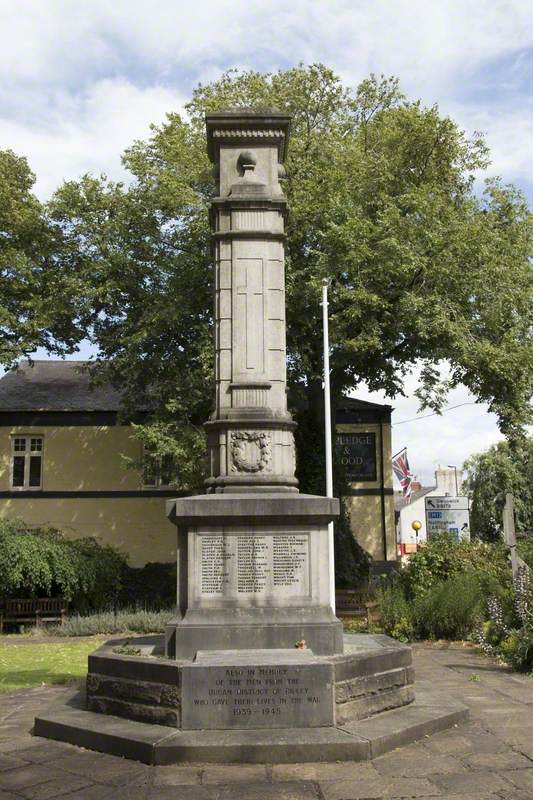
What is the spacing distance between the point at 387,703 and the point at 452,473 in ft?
197

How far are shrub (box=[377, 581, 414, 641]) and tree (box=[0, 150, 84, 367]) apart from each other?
12.9 metres

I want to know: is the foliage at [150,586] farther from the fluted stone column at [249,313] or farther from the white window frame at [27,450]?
the fluted stone column at [249,313]

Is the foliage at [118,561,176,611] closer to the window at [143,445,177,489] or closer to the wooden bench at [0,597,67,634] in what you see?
the wooden bench at [0,597,67,634]

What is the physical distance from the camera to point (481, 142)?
23.6 m

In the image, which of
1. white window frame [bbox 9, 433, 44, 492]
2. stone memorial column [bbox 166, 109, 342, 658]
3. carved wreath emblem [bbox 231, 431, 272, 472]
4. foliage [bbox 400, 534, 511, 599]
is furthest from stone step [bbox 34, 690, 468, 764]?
white window frame [bbox 9, 433, 44, 492]

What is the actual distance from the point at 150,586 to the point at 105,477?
464 cm

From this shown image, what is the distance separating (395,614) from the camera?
16.5 m

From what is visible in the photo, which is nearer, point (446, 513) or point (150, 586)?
point (446, 513)

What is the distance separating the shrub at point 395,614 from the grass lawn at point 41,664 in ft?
21.0

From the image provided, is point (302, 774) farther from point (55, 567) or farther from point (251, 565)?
point (55, 567)

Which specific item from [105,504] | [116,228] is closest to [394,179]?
[116,228]

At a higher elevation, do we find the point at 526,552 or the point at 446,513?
the point at 446,513

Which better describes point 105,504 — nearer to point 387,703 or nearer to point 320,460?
point 320,460

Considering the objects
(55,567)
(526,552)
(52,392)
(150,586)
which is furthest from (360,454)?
(55,567)
